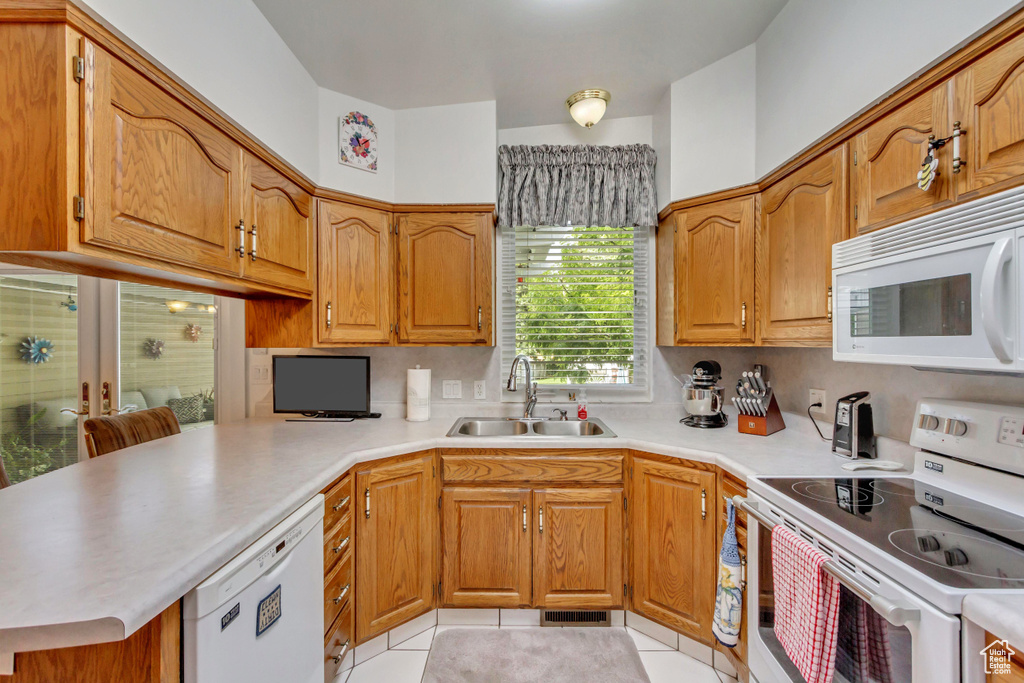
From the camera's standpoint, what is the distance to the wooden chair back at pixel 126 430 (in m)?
1.74

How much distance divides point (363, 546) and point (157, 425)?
1.14 metres

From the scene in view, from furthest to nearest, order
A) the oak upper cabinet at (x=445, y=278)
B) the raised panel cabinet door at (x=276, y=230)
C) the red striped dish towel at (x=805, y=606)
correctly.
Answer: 1. the oak upper cabinet at (x=445, y=278)
2. the raised panel cabinet door at (x=276, y=230)
3. the red striped dish towel at (x=805, y=606)

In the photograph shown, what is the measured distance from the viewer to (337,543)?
1.50 m

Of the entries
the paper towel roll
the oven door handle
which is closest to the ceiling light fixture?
the paper towel roll

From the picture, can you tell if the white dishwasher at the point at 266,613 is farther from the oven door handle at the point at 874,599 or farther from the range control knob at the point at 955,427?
the range control knob at the point at 955,427

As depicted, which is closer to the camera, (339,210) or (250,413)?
(339,210)

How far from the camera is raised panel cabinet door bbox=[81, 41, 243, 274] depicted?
41.1 inches

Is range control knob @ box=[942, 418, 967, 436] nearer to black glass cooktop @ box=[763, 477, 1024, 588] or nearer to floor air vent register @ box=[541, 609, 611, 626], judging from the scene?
black glass cooktop @ box=[763, 477, 1024, 588]

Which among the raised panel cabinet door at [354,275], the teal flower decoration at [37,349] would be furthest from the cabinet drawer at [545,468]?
the teal flower decoration at [37,349]

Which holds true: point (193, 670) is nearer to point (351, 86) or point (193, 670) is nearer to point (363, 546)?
point (363, 546)

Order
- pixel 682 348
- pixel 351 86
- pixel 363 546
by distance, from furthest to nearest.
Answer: pixel 682 348 < pixel 351 86 < pixel 363 546

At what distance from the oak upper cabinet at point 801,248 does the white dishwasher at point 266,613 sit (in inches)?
70.9

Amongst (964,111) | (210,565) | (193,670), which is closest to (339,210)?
(210,565)

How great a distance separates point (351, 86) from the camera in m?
2.10
